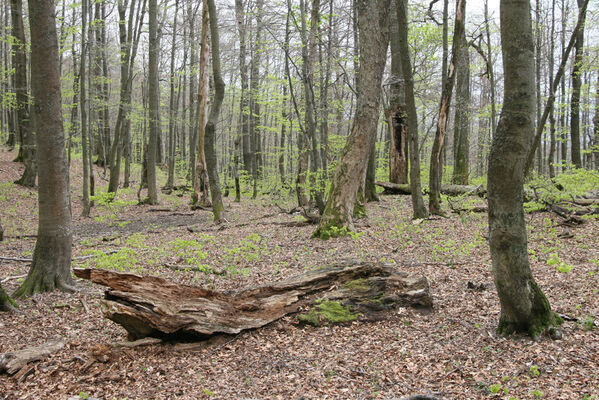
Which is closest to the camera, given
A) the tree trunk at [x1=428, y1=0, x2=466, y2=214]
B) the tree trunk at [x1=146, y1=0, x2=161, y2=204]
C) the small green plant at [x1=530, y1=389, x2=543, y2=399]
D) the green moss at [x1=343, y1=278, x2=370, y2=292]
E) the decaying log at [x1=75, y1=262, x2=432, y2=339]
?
the small green plant at [x1=530, y1=389, x2=543, y2=399]

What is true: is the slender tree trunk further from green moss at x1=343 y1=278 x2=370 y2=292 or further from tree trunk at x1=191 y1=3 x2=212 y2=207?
green moss at x1=343 y1=278 x2=370 y2=292

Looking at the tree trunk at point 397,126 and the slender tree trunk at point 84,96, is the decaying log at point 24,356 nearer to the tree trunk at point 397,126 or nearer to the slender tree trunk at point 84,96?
the slender tree trunk at point 84,96

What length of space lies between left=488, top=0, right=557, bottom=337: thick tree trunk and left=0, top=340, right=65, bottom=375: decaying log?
4.51 metres

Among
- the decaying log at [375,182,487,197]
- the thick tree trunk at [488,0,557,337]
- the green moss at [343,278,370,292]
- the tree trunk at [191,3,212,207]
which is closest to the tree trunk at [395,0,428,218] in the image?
the decaying log at [375,182,487,197]

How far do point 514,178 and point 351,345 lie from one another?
91.0 inches

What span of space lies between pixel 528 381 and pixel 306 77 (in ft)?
30.4

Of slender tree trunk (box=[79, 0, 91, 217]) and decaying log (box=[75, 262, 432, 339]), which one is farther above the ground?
slender tree trunk (box=[79, 0, 91, 217])

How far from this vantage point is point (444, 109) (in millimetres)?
10016

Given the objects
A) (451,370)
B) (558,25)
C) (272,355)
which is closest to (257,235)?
(272,355)

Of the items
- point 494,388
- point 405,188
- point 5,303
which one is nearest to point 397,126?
point 405,188

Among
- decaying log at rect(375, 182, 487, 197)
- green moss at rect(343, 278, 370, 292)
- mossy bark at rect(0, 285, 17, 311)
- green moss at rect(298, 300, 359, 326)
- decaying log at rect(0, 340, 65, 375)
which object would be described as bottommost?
decaying log at rect(0, 340, 65, 375)

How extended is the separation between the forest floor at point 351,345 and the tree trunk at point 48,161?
0.39m

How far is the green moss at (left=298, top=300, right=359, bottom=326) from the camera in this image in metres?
4.67

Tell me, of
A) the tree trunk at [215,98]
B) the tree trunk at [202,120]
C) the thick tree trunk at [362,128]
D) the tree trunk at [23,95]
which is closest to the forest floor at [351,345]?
the thick tree trunk at [362,128]
